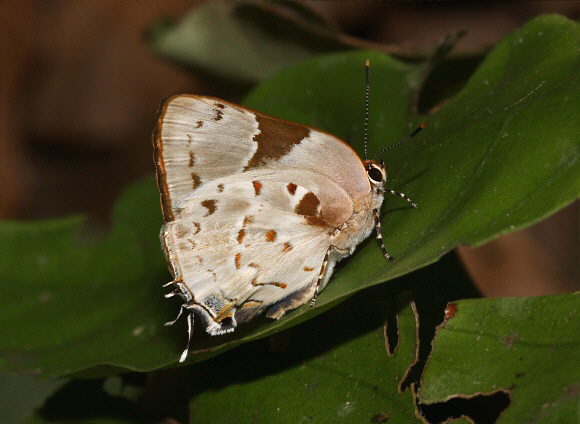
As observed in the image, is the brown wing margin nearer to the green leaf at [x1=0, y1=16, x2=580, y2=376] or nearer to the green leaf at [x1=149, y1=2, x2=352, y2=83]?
the green leaf at [x1=0, y1=16, x2=580, y2=376]

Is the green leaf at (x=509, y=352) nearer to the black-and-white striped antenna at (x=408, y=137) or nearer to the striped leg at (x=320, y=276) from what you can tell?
the striped leg at (x=320, y=276)

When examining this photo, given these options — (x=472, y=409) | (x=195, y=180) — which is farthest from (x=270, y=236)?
(x=472, y=409)

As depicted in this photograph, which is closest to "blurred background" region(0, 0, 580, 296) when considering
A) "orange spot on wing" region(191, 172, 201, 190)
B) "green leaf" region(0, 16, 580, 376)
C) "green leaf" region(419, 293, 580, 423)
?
"green leaf" region(0, 16, 580, 376)

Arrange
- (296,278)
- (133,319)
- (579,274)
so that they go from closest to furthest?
(296,278) < (133,319) < (579,274)

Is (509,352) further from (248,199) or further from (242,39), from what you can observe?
(242,39)

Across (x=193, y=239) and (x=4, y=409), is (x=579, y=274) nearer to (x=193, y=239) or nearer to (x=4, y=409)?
(x=193, y=239)

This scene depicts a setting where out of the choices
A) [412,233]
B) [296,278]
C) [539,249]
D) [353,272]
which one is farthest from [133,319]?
[539,249]
